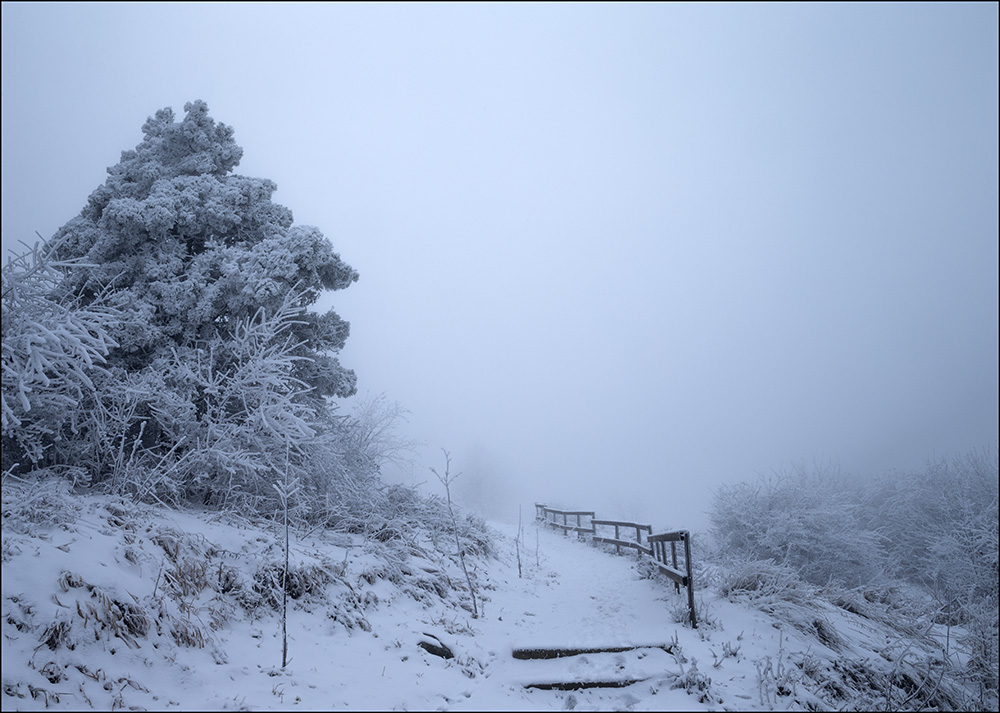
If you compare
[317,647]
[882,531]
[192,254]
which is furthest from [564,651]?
[882,531]

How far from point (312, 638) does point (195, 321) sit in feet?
24.2

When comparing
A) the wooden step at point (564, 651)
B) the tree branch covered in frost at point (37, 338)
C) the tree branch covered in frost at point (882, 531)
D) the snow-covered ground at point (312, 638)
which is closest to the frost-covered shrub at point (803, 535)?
the tree branch covered in frost at point (882, 531)

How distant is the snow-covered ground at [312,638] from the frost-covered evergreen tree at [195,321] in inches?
55.2

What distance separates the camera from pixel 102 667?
4.63 m

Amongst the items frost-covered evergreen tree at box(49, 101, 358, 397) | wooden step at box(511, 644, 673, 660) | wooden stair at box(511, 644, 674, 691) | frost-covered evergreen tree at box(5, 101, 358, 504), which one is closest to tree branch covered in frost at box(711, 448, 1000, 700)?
wooden step at box(511, 644, 673, 660)

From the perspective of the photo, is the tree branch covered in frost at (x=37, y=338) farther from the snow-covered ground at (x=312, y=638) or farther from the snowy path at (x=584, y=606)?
the snowy path at (x=584, y=606)

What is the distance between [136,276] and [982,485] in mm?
33801

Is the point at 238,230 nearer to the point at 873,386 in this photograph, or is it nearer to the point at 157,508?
the point at 157,508

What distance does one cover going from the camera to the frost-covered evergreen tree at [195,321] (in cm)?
845

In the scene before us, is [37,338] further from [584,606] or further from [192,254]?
[584,606]

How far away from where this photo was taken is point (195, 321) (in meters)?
10.2

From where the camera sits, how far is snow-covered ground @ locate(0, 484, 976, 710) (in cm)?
471

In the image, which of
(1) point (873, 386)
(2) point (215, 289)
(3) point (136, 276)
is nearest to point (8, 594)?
(2) point (215, 289)

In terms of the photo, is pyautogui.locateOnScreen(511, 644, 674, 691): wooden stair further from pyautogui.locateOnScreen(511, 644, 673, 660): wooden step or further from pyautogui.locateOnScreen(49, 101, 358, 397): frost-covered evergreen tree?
pyautogui.locateOnScreen(49, 101, 358, 397): frost-covered evergreen tree
